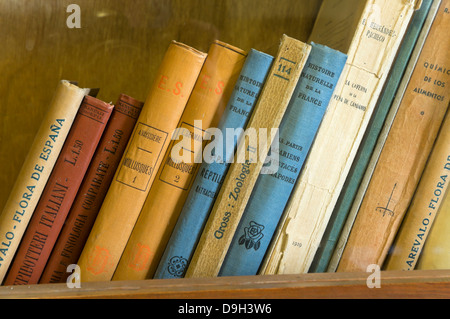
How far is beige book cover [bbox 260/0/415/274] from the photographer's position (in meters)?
0.55

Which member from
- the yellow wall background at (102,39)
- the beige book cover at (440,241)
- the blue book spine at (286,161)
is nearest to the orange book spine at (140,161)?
the blue book spine at (286,161)

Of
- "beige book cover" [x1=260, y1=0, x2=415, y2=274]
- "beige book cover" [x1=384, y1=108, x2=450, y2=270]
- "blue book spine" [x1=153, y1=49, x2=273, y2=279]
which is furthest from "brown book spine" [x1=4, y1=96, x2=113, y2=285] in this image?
"beige book cover" [x1=384, y1=108, x2=450, y2=270]

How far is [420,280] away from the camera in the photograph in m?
0.50

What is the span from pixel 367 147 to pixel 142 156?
0.27 meters

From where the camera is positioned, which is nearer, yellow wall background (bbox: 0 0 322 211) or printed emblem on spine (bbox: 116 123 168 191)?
printed emblem on spine (bbox: 116 123 168 191)

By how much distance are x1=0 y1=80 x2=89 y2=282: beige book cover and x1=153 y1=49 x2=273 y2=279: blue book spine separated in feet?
0.54

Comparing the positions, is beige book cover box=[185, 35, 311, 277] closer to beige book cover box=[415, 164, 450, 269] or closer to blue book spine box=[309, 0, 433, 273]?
blue book spine box=[309, 0, 433, 273]

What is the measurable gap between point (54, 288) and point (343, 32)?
467mm

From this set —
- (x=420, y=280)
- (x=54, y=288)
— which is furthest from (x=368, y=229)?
(x=54, y=288)

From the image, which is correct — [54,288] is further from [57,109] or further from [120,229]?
[57,109]

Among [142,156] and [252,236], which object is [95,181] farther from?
[252,236]

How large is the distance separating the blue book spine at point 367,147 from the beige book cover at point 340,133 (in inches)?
0.5

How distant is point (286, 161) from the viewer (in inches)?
21.7

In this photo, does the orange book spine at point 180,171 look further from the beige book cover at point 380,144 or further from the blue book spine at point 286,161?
the beige book cover at point 380,144
